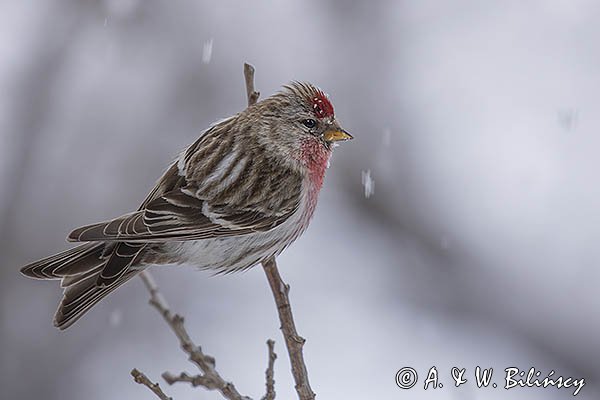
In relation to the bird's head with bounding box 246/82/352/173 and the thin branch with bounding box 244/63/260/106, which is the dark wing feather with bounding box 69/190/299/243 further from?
the thin branch with bounding box 244/63/260/106

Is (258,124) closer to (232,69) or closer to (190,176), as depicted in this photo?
(190,176)

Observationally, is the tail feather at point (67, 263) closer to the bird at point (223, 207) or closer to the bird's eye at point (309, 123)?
the bird at point (223, 207)

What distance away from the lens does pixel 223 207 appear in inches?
146

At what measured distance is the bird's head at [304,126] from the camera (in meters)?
3.97

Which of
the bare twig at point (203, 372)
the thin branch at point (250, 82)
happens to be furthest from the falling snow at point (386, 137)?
the bare twig at point (203, 372)

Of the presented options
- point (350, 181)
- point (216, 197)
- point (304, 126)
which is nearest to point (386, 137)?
point (350, 181)

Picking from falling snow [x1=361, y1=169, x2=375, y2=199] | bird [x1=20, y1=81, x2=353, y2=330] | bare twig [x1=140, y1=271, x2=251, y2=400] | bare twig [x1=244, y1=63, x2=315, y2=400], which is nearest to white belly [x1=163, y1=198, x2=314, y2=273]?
bird [x1=20, y1=81, x2=353, y2=330]

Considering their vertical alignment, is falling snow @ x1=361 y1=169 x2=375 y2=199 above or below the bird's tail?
above

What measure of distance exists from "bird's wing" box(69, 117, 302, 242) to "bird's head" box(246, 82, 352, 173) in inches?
3.5

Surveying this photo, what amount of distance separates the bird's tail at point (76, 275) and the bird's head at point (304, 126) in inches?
35.1

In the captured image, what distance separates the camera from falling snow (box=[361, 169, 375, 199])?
715 centimetres

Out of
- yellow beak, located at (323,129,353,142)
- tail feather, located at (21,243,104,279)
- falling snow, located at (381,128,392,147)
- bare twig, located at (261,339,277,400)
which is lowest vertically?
bare twig, located at (261,339,277,400)

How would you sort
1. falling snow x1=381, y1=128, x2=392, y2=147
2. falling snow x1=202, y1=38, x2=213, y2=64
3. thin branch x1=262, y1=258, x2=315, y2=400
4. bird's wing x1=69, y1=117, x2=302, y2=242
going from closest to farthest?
1. thin branch x1=262, y1=258, x2=315, y2=400
2. bird's wing x1=69, y1=117, x2=302, y2=242
3. falling snow x1=381, y1=128, x2=392, y2=147
4. falling snow x1=202, y1=38, x2=213, y2=64

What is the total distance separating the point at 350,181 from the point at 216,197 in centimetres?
389
